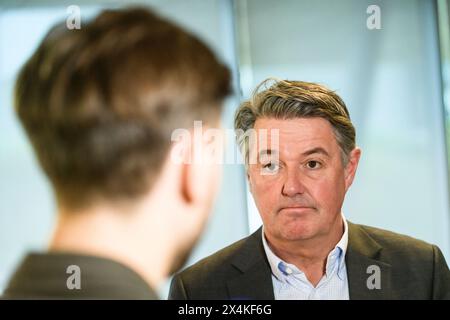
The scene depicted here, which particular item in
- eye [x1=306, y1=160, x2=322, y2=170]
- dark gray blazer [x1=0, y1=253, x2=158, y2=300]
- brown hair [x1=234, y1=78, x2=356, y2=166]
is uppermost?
brown hair [x1=234, y1=78, x2=356, y2=166]

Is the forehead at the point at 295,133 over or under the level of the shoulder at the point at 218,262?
over

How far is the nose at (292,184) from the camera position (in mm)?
1683

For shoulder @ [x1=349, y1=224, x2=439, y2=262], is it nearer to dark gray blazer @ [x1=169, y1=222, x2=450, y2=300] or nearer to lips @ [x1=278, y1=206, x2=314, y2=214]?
dark gray blazer @ [x1=169, y1=222, x2=450, y2=300]

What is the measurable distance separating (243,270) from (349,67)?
0.64 metres

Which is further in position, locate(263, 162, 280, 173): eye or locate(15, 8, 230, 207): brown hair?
locate(263, 162, 280, 173): eye

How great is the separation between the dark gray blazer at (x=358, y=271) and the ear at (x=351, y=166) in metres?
0.12

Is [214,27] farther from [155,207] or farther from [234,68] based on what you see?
[155,207]

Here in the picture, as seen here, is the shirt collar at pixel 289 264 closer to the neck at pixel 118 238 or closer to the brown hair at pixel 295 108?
the brown hair at pixel 295 108

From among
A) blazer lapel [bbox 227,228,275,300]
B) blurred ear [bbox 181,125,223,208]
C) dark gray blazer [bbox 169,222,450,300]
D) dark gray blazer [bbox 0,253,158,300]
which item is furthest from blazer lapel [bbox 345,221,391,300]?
dark gray blazer [bbox 0,253,158,300]

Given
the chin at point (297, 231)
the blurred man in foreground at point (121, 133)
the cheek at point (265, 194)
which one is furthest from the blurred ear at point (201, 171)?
the chin at point (297, 231)

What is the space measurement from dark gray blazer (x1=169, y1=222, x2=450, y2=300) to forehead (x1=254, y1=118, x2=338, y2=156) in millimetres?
241

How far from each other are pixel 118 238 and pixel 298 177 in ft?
1.87

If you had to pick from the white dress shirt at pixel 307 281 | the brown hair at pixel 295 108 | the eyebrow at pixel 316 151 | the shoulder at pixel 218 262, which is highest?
the brown hair at pixel 295 108

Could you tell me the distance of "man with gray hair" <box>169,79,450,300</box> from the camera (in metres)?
1.69
